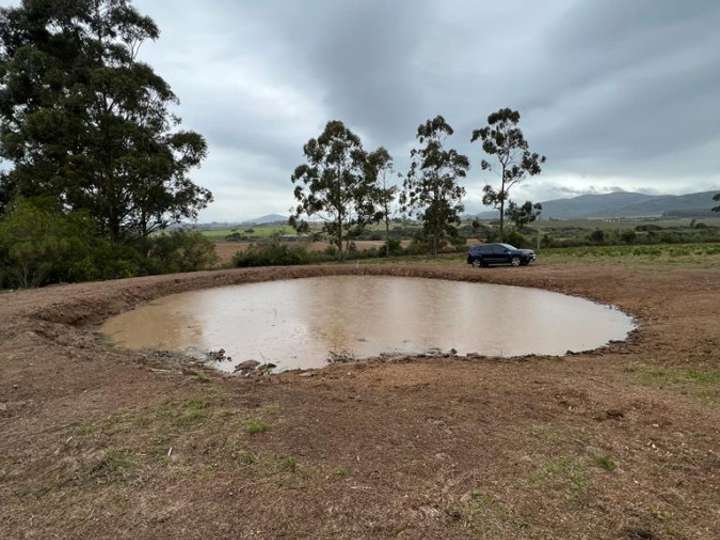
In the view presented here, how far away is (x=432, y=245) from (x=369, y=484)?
29791 millimetres

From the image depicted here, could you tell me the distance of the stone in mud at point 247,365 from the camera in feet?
21.4

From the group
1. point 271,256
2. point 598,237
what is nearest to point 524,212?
point 598,237

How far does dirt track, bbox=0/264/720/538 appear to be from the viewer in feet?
7.82

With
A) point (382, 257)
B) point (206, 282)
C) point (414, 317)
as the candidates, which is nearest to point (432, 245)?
point (382, 257)

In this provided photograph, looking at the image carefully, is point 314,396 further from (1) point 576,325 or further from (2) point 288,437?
(1) point 576,325

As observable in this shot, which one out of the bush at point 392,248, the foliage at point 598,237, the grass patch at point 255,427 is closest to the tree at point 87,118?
the bush at point 392,248

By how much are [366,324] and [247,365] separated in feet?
12.4

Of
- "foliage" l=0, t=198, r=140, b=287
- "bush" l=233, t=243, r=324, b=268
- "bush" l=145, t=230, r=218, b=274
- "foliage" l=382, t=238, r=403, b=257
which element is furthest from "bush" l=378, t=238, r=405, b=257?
"foliage" l=0, t=198, r=140, b=287

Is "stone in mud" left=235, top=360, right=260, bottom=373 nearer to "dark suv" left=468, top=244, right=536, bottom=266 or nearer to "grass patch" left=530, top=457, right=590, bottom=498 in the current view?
"grass patch" left=530, top=457, right=590, bottom=498

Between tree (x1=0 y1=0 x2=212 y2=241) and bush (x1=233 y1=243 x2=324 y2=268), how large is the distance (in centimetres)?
A: 466

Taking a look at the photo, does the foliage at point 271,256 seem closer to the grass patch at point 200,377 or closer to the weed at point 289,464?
the grass patch at point 200,377

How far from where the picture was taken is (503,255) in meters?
19.9

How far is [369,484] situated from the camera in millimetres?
2725

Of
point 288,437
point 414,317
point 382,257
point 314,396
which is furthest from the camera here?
point 382,257
